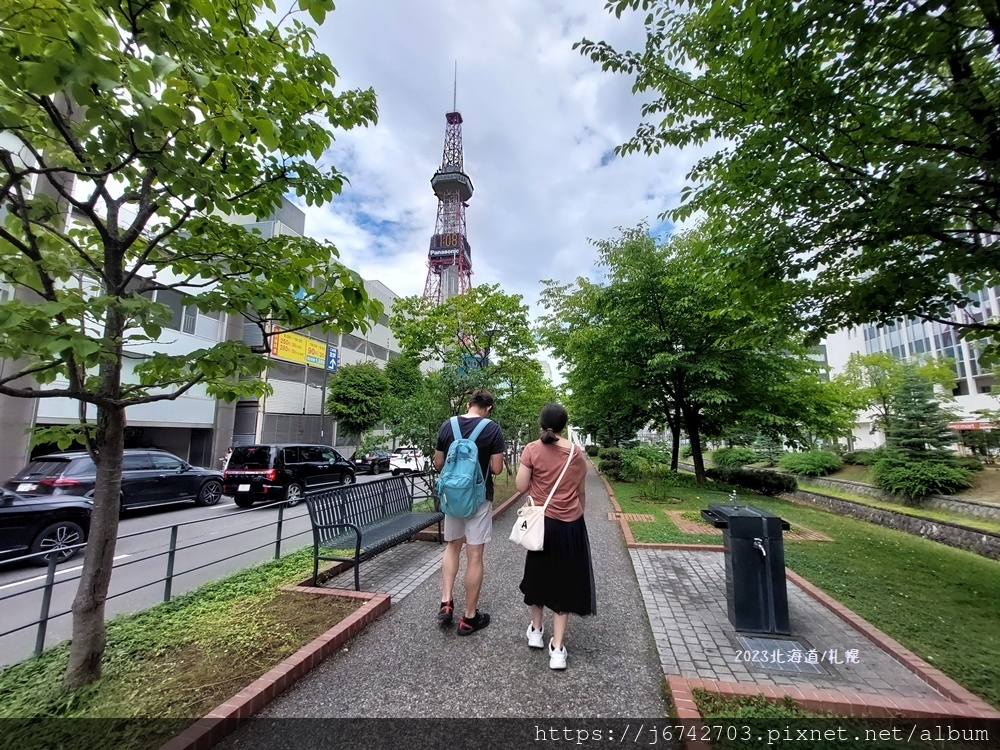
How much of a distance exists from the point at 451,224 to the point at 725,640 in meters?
62.4

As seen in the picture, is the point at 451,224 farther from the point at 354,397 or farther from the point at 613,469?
the point at 613,469

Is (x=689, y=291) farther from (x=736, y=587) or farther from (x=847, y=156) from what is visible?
(x=736, y=587)

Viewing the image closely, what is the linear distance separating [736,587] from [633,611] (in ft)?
3.35

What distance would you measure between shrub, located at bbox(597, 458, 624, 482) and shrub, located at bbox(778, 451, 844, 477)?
29.5 ft

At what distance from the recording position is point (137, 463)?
10930mm

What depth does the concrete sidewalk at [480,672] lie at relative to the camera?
2.67 meters

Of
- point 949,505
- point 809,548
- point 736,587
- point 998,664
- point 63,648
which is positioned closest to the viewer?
point 998,664

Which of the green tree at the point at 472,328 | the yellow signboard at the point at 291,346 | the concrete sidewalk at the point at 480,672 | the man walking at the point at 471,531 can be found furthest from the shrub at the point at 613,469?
the yellow signboard at the point at 291,346

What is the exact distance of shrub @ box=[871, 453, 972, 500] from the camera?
1329cm

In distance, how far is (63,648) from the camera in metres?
3.42

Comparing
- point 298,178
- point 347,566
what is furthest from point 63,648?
point 298,178

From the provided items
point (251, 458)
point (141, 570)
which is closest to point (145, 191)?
point (141, 570)

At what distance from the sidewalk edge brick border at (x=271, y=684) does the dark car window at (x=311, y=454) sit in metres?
10.4

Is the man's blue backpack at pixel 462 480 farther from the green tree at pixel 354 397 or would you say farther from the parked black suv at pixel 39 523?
the green tree at pixel 354 397
